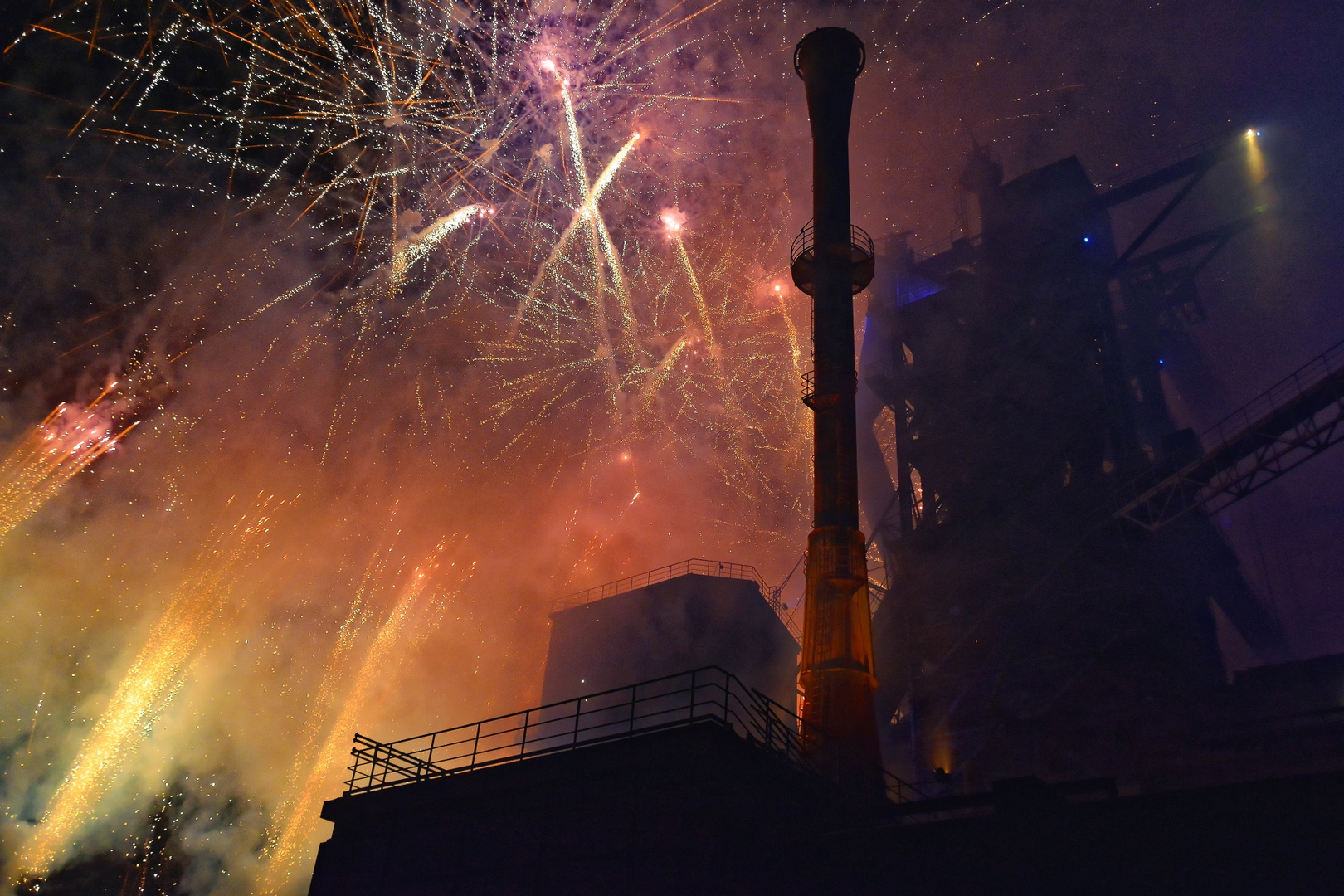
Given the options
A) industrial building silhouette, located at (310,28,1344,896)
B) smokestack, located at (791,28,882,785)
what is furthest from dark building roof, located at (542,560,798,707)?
smokestack, located at (791,28,882,785)

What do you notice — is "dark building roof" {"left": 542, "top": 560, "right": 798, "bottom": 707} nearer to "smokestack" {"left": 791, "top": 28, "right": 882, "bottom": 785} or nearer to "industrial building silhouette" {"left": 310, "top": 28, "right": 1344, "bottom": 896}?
"industrial building silhouette" {"left": 310, "top": 28, "right": 1344, "bottom": 896}

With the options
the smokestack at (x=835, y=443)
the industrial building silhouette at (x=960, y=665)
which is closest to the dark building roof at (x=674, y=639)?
the industrial building silhouette at (x=960, y=665)

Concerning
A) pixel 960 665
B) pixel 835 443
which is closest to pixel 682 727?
pixel 835 443

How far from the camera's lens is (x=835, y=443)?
21.4 m

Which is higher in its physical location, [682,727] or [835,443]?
[835,443]

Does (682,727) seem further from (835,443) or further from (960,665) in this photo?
(960,665)

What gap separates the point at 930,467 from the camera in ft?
104

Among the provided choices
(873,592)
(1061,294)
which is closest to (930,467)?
(873,592)

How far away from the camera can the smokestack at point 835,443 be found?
18.4m

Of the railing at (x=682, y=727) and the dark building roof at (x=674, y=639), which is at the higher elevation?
the dark building roof at (x=674, y=639)

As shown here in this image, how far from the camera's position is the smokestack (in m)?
18.4

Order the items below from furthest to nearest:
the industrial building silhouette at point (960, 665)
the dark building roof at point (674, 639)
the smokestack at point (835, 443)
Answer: the dark building roof at point (674, 639)
the smokestack at point (835, 443)
the industrial building silhouette at point (960, 665)

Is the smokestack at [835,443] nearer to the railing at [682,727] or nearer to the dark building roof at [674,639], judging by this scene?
the railing at [682,727]

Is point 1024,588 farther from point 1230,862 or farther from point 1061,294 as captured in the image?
point 1230,862
